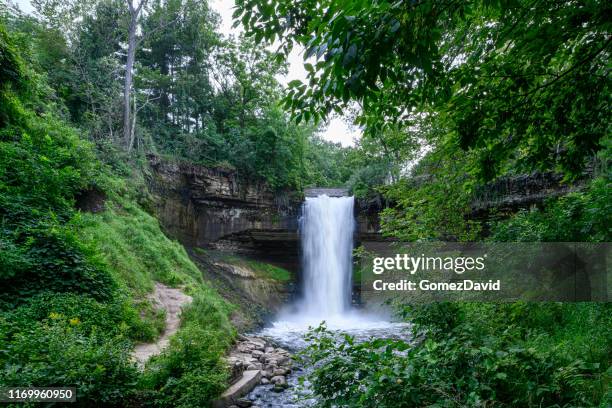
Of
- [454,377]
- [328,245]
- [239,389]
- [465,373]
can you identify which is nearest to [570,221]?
[465,373]

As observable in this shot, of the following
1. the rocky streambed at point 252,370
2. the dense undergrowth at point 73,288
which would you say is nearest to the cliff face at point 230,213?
the dense undergrowth at point 73,288

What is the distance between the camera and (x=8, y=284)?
5.20m

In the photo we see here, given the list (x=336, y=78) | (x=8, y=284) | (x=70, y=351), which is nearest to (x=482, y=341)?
(x=336, y=78)

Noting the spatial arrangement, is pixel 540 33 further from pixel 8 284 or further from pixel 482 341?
pixel 8 284

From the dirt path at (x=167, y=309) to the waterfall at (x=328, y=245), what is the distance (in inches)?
411

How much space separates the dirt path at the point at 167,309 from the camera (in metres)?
6.13

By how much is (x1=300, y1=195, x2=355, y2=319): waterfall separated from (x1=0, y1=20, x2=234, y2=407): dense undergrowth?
950cm

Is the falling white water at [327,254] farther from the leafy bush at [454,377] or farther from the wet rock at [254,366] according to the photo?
the leafy bush at [454,377]

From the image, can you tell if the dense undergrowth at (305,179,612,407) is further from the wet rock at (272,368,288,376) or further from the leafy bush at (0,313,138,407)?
the wet rock at (272,368,288,376)

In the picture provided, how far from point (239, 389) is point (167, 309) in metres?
3.45

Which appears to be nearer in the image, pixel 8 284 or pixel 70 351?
pixel 70 351

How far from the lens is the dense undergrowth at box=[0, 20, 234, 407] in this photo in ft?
12.2

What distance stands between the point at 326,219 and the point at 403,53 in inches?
698

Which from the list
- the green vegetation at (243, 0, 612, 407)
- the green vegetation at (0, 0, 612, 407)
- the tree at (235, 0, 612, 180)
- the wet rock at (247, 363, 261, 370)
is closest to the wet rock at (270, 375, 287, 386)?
the wet rock at (247, 363, 261, 370)
